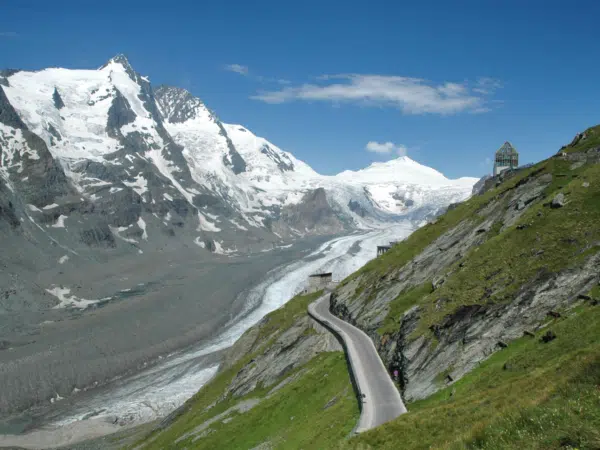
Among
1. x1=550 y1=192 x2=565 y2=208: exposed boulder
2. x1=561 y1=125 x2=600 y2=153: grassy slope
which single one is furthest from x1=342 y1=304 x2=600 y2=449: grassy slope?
x1=561 y1=125 x2=600 y2=153: grassy slope

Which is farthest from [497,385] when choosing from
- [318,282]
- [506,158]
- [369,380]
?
[506,158]

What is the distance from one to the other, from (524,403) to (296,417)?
2930cm

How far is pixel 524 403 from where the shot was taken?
19.5 meters

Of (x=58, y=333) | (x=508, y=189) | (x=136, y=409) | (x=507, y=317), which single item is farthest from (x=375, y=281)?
(x=58, y=333)

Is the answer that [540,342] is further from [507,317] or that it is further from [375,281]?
[375,281]

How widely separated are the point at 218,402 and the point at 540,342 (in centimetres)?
5254

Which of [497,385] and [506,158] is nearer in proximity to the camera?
[497,385]

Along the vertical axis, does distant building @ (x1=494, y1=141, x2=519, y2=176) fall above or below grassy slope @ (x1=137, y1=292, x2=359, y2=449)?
above

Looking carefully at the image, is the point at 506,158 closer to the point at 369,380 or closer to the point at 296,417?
the point at 369,380

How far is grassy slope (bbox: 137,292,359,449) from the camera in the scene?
3716 cm

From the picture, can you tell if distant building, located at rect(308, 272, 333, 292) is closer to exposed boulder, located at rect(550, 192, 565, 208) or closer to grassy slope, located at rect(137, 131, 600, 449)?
grassy slope, located at rect(137, 131, 600, 449)

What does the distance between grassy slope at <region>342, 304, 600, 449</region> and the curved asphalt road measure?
207 cm

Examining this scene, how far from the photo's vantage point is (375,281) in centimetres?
7162

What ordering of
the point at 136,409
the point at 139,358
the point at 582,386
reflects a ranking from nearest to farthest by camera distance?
the point at 582,386 < the point at 136,409 < the point at 139,358
